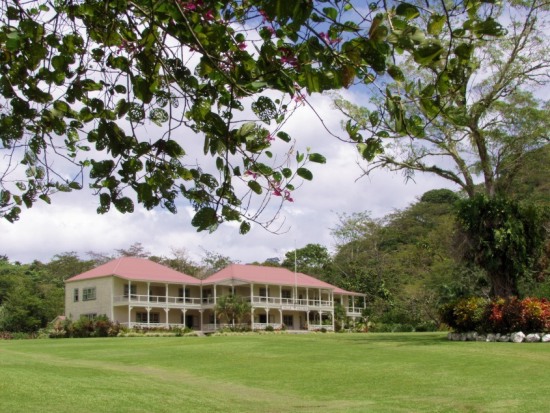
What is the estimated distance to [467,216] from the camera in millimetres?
22344

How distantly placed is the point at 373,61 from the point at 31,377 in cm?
1185

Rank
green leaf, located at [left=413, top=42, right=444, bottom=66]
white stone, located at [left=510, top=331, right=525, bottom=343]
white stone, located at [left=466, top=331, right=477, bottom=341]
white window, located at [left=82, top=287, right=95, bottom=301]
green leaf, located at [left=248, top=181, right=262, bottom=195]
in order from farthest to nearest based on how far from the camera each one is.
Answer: white window, located at [left=82, top=287, right=95, bottom=301] → white stone, located at [left=466, top=331, right=477, bottom=341] → white stone, located at [left=510, top=331, right=525, bottom=343] → green leaf, located at [left=248, top=181, right=262, bottom=195] → green leaf, located at [left=413, top=42, right=444, bottom=66]

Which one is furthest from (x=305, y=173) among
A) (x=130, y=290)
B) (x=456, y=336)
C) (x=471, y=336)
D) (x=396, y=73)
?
(x=130, y=290)

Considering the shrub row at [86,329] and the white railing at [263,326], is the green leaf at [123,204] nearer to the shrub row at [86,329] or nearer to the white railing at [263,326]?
the shrub row at [86,329]

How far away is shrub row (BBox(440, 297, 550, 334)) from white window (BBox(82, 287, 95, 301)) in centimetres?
3154

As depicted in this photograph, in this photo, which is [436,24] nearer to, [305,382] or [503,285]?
[305,382]

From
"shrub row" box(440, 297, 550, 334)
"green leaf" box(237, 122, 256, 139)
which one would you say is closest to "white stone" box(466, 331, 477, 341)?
"shrub row" box(440, 297, 550, 334)

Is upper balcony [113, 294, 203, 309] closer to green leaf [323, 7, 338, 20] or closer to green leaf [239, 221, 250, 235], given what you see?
green leaf [239, 221, 250, 235]

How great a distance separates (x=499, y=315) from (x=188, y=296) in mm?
34599

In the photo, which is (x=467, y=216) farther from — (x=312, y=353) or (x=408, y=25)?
(x=408, y=25)

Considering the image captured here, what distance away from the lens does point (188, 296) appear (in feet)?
171

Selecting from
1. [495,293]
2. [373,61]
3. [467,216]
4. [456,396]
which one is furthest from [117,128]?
[495,293]

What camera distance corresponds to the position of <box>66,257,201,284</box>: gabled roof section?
155ft

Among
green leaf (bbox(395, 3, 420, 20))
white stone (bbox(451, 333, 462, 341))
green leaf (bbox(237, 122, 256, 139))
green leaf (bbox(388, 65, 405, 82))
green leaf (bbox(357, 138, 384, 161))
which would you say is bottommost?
white stone (bbox(451, 333, 462, 341))
